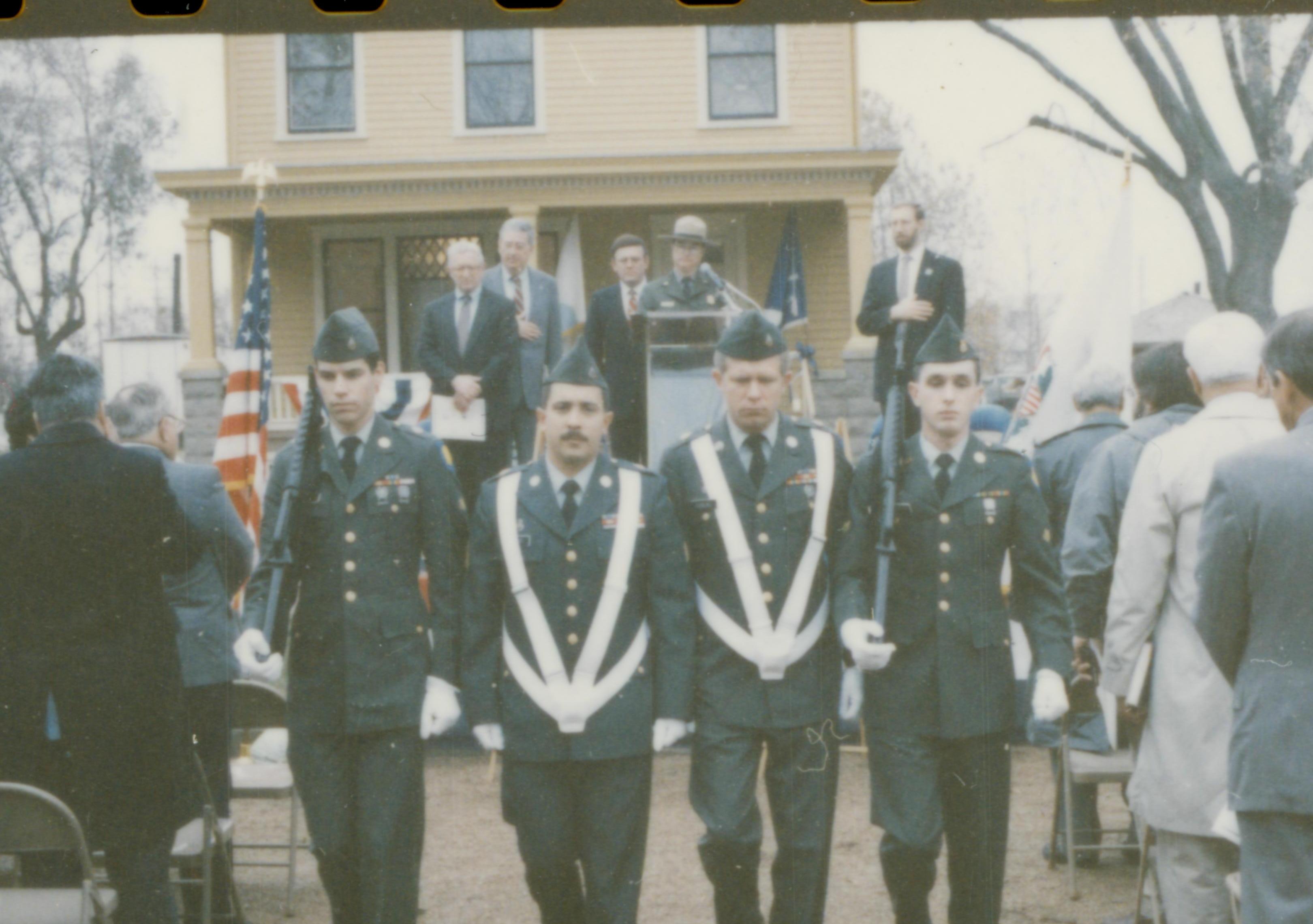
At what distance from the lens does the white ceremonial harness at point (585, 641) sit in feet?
15.4

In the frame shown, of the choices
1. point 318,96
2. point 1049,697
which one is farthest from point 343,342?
point 318,96

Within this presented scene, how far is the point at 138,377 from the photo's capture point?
338 inches

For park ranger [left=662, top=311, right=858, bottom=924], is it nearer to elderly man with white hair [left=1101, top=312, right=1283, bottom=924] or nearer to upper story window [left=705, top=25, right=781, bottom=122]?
elderly man with white hair [left=1101, top=312, right=1283, bottom=924]

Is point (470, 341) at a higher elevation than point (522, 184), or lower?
lower

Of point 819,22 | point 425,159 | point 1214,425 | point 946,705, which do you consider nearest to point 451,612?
point 946,705

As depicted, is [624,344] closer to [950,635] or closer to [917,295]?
[917,295]

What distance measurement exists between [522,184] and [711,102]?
7.48 feet

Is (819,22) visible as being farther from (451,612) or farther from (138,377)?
(138,377)

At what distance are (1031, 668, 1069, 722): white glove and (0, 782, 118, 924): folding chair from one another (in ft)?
9.45

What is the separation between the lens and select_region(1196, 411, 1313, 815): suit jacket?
3.76 meters

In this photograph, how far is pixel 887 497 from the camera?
192 inches

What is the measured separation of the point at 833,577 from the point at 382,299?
39.5 feet

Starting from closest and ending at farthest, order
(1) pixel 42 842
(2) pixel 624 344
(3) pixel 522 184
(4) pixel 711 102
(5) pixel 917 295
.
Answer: (1) pixel 42 842 < (5) pixel 917 295 < (2) pixel 624 344 < (3) pixel 522 184 < (4) pixel 711 102

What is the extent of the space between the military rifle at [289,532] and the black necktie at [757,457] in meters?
1.42
